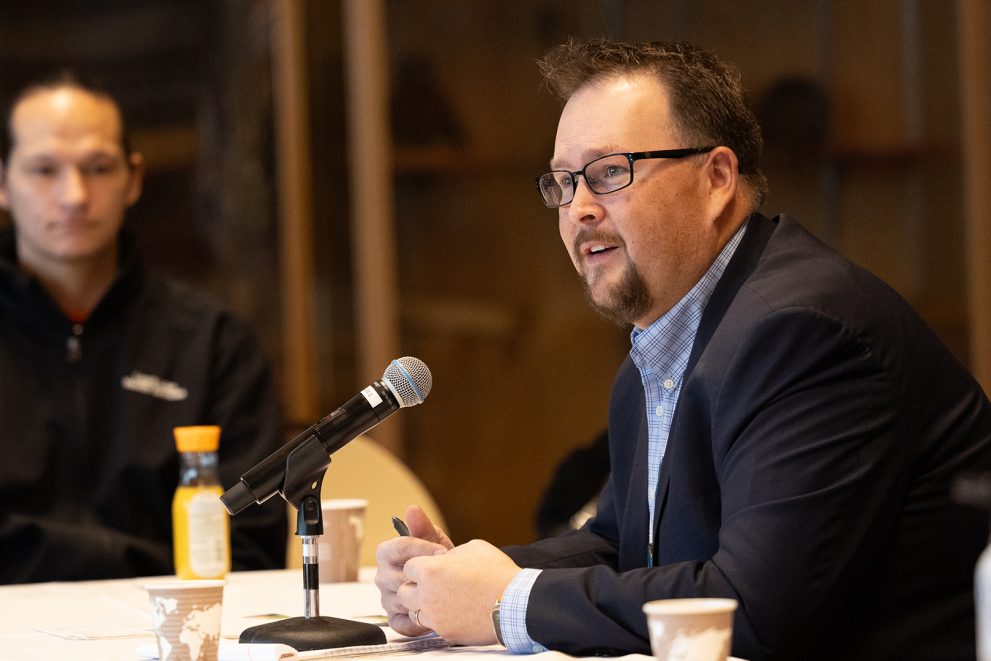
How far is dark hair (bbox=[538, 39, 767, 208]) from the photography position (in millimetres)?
1815

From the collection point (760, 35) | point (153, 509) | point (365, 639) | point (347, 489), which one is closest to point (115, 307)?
point (153, 509)

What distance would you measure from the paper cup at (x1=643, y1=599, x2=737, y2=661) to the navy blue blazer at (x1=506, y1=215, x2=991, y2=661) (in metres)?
0.25

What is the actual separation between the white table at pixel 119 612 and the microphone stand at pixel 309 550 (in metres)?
0.08

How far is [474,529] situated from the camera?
184 inches

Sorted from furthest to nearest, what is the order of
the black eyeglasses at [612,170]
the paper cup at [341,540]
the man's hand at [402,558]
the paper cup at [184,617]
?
the paper cup at [341,540], the black eyeglasses at [612,170], the man's hand at [402,558], the paper cup at [184,617]

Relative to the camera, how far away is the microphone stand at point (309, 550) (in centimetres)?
146

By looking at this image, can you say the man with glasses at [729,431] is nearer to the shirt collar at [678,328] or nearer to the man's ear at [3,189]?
the shirt collar at [678,328]

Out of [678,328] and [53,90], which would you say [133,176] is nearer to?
[53,90]

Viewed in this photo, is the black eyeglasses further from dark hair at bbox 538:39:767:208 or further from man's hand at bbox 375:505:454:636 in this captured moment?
man's hand at bbox 375:505:454:636

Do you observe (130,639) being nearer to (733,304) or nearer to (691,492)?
(691,492)

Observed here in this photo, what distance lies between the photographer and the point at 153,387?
2.97 metres

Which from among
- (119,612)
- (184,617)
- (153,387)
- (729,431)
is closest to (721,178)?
(729,431)

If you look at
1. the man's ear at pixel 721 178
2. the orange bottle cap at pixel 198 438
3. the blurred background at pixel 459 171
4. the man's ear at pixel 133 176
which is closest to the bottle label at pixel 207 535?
the orange bottle cap at pixel 198 438

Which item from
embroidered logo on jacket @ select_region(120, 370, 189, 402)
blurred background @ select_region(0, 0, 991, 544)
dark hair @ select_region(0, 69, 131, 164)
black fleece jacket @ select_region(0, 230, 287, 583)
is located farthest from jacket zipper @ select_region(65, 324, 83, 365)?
blurred background @ select_region(0, 0, 991, 544)
